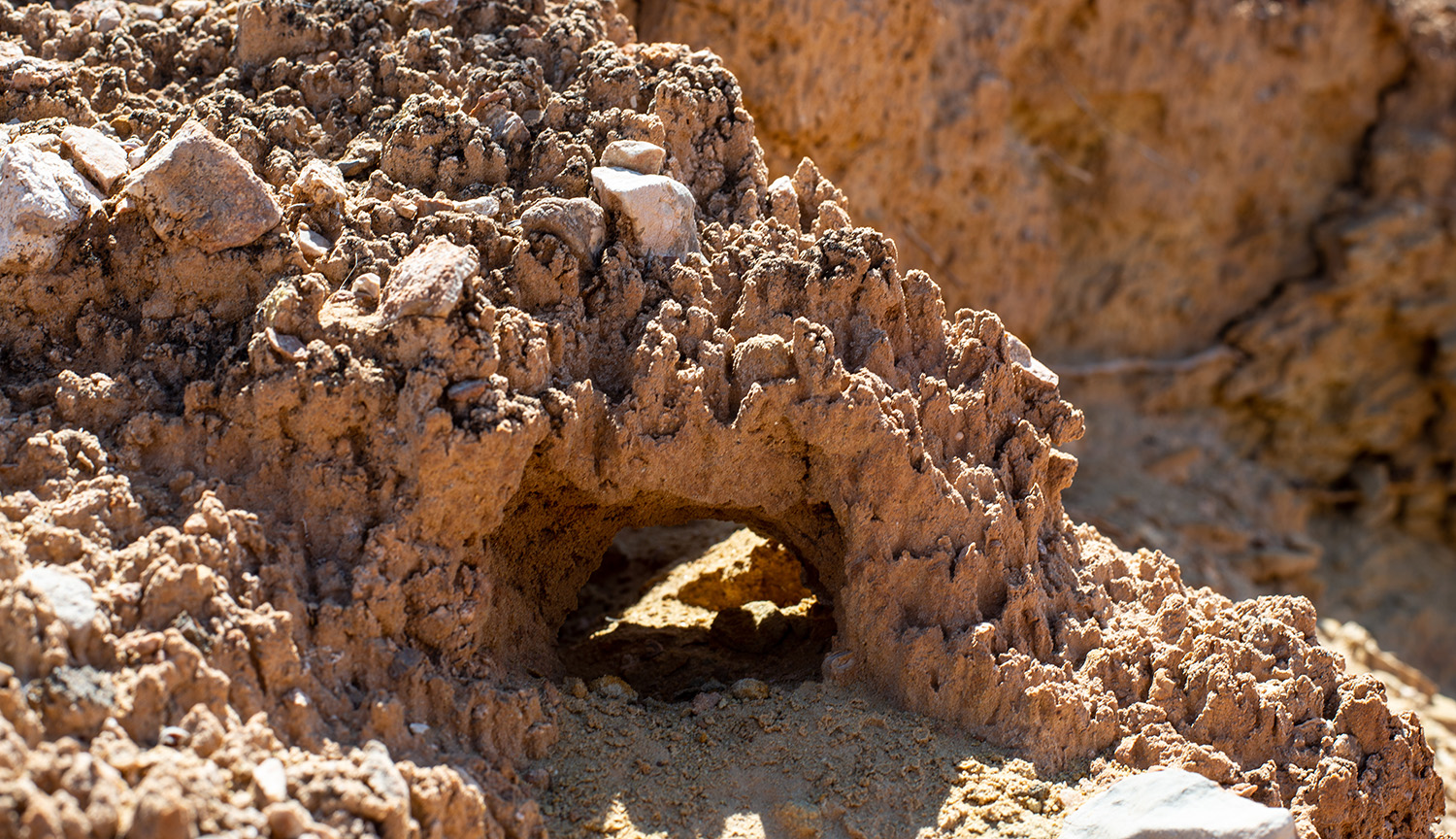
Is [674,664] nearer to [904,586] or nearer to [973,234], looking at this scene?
[904,586]

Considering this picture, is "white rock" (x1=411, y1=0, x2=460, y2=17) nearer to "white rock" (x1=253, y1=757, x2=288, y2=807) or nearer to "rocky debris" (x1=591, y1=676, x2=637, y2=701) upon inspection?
"rocky debris" (x1=591, y1=676, x2=637, y2=701)

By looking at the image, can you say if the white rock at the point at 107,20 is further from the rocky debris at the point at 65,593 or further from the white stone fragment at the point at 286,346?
the rocky debris at the point at 65,593

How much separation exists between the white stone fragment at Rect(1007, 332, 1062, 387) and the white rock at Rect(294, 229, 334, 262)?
5.52ft

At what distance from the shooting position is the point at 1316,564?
6.55 meters

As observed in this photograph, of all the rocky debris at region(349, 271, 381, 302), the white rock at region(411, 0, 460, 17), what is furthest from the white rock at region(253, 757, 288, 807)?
the white rock at region(411, 0, 460, 17)

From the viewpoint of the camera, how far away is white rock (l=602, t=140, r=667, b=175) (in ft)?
9.68

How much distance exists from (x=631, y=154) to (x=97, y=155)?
121cm

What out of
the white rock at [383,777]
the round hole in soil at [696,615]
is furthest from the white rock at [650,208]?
the white rock at [383,777]

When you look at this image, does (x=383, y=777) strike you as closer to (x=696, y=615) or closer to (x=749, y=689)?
(x=749, y=689)

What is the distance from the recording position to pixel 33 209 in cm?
261

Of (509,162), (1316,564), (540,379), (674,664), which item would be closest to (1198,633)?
(674,664)

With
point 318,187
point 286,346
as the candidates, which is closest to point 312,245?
point 318,187

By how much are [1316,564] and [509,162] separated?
5300mm

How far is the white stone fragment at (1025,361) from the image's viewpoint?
317cm
